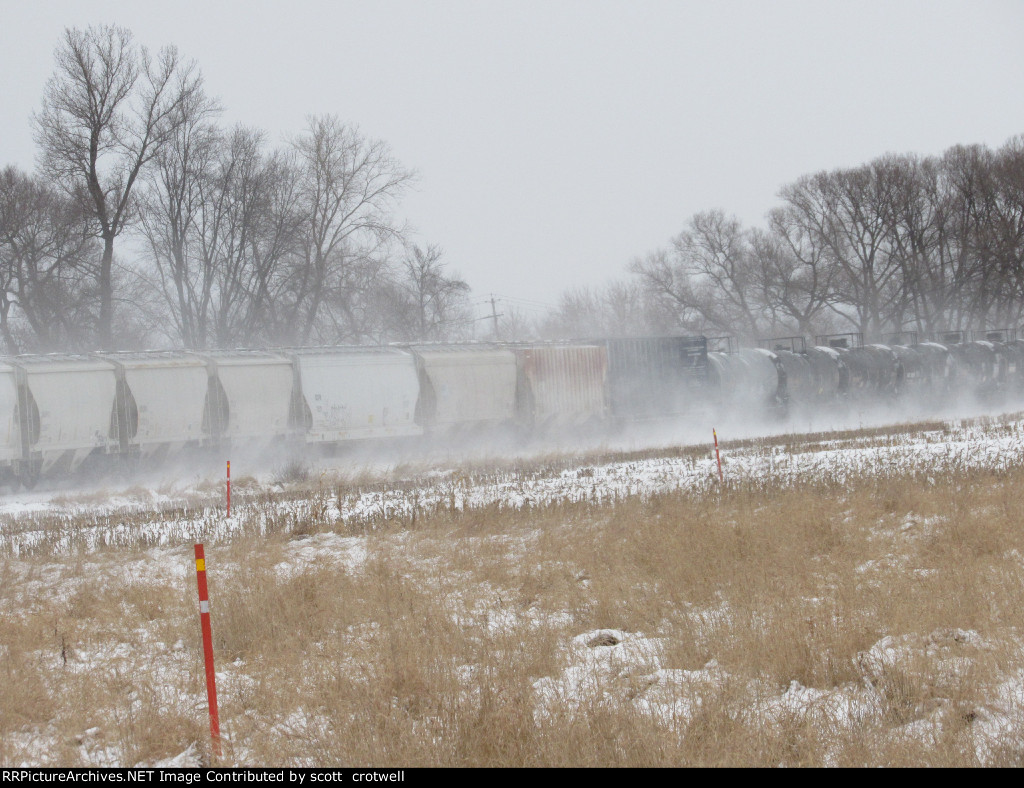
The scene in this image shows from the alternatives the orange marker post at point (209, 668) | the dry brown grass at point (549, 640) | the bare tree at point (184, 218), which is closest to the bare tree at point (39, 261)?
the bare tree at point (184, 218)

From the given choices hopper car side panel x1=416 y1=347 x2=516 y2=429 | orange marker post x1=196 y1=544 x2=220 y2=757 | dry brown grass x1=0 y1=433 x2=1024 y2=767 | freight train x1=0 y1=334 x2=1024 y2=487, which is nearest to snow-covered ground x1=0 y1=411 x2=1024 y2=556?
dry brown grass x1=0 y1=433 x2=1024 y2=767

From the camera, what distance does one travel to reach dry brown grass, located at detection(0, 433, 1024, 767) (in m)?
4.86

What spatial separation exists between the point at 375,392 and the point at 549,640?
20244mm

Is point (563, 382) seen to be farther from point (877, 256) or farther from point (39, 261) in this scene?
point (877, 256)

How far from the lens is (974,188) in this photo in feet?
198

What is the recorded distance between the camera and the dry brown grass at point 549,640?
191 inches

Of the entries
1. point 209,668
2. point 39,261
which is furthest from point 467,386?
point 39,261

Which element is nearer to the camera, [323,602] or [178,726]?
[178,726]

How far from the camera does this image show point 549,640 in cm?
669

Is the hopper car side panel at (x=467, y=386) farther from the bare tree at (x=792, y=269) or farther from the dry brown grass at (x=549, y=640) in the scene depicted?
the bare tree at (x=792, y=269)

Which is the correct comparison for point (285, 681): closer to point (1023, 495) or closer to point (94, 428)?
point (1023, 495)

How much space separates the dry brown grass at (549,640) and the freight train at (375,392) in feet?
35.8
